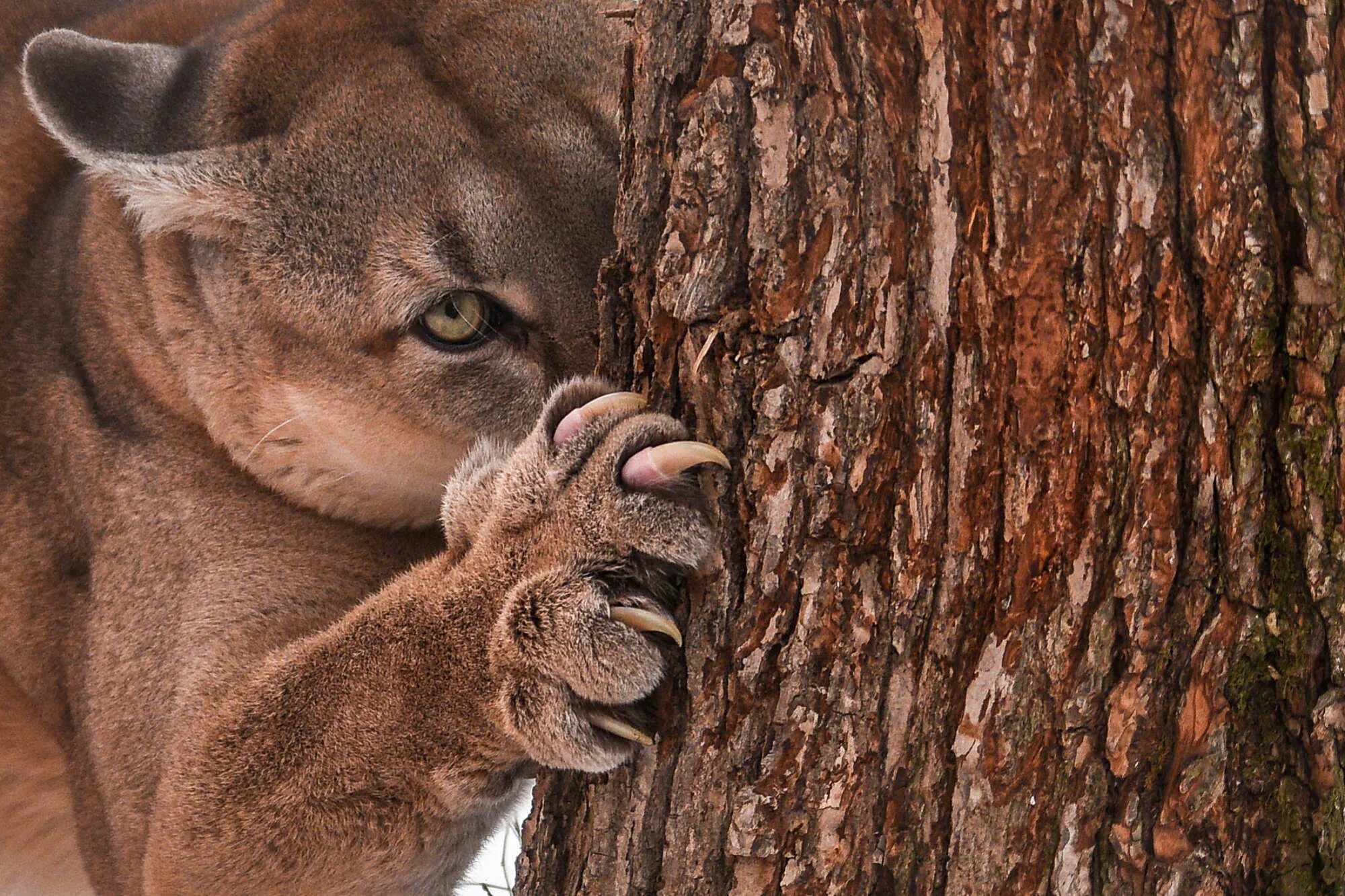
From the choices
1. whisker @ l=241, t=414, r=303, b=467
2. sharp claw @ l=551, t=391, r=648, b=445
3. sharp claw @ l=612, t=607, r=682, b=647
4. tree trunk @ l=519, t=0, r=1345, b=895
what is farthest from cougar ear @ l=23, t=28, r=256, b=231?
sharp claw @ l=612, t=607, r=682, b=647

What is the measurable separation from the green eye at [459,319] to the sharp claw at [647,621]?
857 millimetres

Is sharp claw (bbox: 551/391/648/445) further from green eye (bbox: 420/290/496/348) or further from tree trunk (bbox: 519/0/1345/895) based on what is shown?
green eye (bbox: 420/290/496/348)

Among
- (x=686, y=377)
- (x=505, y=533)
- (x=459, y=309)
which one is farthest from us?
(x=459, y=309)

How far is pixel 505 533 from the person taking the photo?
192 centimetres

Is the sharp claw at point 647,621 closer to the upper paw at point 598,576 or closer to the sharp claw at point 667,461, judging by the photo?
the upper paw at point 598,576

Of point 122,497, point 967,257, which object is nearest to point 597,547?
point 967,257

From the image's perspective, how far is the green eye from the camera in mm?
2420

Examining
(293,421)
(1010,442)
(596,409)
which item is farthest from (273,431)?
(1010,442)

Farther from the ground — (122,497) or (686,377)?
(686,377)

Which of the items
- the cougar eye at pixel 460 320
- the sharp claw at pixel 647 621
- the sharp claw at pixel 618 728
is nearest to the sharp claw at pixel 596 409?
the sharp claw at pixel 647 621

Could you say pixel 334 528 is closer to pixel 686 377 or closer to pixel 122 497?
pixel 122 497

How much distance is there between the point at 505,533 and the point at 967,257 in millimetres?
800

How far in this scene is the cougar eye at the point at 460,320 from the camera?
95.3 inches

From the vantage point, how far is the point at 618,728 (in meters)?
1.74
